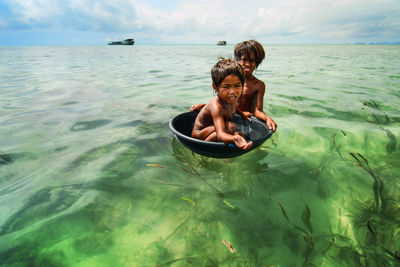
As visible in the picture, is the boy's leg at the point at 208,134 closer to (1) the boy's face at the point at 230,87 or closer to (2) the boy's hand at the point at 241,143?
(1) the boy's face at the point at 230,87

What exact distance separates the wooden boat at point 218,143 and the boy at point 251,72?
0.50 ft

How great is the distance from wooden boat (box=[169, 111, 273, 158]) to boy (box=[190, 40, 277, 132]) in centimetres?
15

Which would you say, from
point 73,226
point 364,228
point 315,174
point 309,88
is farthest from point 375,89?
point 73,226

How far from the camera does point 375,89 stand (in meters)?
6.76

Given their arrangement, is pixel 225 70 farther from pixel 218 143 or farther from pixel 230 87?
pixel 218 143

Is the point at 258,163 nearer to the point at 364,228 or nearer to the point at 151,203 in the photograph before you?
the point at 364,228

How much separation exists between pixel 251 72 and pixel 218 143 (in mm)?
1804

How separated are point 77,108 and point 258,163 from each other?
4.35 meters

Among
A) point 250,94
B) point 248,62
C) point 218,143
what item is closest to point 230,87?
point 218,143

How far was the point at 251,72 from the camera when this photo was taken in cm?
339

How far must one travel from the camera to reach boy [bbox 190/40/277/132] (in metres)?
3.22

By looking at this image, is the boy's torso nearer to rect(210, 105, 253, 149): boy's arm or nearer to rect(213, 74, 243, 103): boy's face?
rect(213, 74, 243, 103): boy's face

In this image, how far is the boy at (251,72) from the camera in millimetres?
3221

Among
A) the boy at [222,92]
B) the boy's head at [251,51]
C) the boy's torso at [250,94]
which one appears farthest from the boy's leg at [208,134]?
the boy's head at [251,51]
